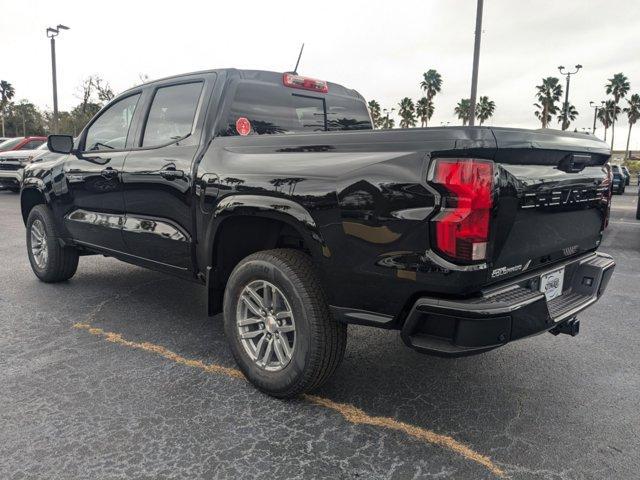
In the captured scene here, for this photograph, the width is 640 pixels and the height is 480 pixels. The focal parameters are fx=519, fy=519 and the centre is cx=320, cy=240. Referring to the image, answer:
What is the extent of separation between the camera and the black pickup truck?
2.26 m

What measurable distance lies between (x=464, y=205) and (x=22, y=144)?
18.6 meters

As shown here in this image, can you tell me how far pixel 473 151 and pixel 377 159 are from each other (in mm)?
441

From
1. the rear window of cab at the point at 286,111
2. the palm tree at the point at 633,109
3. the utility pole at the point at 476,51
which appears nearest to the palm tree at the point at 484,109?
the palm tree at the point at 633,109

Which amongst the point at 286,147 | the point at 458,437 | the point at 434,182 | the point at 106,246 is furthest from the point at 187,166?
the point at 458,437

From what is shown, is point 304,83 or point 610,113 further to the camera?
point 610,113

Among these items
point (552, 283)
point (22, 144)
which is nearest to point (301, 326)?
point (552, 283)

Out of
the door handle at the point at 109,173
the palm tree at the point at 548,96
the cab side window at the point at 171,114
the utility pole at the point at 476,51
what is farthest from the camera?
the palm tree at the point at 548,96

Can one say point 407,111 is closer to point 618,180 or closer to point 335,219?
point 618,180

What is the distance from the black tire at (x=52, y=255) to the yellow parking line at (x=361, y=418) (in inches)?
71.8

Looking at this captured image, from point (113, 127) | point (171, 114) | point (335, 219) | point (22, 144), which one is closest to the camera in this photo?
point (335, 219)

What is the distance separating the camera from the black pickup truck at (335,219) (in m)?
2.26

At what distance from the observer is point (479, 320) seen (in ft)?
7.31

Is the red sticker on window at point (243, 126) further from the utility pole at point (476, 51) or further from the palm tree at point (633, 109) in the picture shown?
the palm tree at point (633, 109)

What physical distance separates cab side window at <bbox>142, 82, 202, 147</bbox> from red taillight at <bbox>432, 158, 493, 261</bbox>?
6.62 ft
